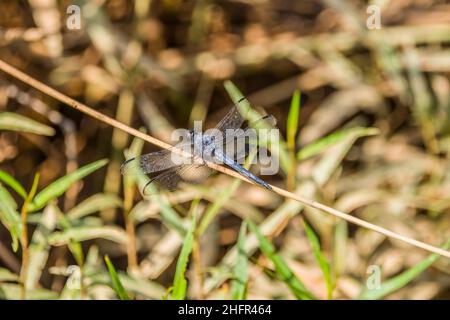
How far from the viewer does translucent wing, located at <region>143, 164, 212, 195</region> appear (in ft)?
5.07

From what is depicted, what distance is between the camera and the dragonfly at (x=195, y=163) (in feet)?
5.07

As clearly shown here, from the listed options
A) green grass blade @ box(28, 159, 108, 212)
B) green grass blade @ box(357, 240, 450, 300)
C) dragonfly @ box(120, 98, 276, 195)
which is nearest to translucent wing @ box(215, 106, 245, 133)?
dragonfly @ box(120, 98, 276, 195)

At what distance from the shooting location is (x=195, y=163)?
159cm

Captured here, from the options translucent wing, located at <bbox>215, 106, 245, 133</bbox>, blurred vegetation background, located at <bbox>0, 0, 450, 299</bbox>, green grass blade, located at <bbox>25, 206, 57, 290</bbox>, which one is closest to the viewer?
green grass blade, located at <bbox>25, 206, 57, 290</bbox>

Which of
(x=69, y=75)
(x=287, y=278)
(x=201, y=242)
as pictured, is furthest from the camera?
(x=69, y=75)

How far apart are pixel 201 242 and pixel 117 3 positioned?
103 cm

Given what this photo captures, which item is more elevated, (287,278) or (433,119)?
(433,119)

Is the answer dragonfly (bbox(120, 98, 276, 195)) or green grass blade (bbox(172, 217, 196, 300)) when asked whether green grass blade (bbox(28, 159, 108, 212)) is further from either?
green grass blade (bbox(172, 217, 196, 300))

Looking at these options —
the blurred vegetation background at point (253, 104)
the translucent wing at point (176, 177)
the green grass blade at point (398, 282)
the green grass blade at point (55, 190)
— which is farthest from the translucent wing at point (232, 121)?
the green grass blade at point (398, 282)

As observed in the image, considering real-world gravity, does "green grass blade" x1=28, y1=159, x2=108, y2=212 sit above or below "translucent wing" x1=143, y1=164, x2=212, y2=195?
below

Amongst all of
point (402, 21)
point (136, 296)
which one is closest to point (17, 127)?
point (136, 296)

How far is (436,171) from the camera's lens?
2.21 metres

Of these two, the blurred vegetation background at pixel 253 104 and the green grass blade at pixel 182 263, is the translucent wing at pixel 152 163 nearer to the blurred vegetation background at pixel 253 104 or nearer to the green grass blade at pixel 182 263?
the green grass blade at pixel 182 263
